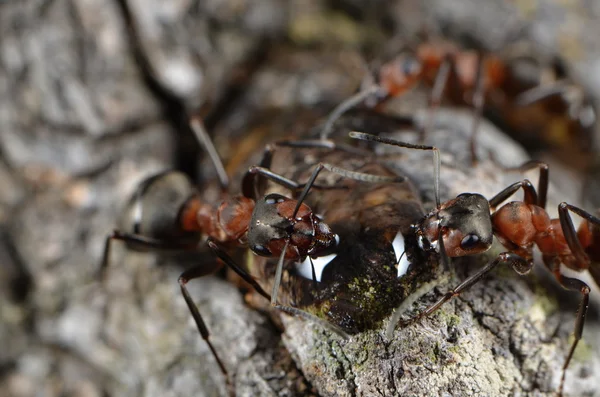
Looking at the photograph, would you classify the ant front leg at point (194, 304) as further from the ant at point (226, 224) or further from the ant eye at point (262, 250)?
the ant eye at point (262, 250)

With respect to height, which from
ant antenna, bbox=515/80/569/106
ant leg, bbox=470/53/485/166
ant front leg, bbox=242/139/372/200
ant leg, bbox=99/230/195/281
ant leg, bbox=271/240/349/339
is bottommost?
ant antenna, bbox=515/80/569/106

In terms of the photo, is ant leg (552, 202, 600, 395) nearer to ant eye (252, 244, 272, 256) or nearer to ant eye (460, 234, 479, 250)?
ant eye (460, 234, 479, 250)

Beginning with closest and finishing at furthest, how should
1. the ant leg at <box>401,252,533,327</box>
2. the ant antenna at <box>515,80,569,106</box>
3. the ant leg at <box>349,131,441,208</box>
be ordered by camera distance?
the ant leg at <box>401,252,533,327</box>, the ant leg at <box>349,131,441,208</box>, the ant antenna at <box>515,80,569,106</box>

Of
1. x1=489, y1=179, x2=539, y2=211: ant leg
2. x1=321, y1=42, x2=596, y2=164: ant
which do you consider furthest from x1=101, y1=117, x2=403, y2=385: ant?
x1=321, y1=42, x2=596, y2=164: ant

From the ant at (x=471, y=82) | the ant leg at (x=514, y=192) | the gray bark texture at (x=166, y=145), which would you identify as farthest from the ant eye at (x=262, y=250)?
the ant at (x=471, y=82)

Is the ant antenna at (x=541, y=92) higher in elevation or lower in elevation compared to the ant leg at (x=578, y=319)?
lower

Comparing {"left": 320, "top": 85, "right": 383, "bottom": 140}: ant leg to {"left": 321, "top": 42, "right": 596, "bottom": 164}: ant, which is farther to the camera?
{"left": 321, "top": 42, "right": 596, "bottom": 164}: ant

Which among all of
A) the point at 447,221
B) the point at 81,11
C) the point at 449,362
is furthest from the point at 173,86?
the point at 449,362

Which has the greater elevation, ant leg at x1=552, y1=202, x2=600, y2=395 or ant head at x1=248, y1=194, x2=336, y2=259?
ant head at x1=248, y1=194, x2=336, y2=259
